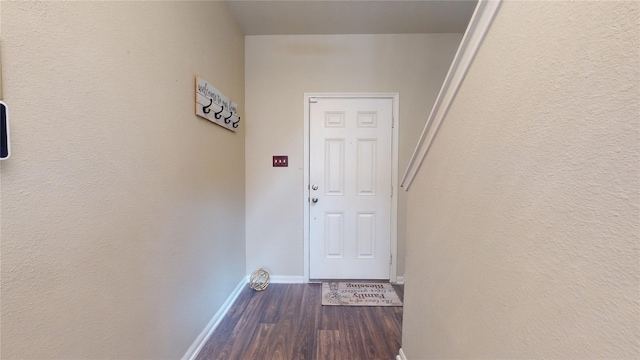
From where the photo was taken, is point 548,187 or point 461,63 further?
point 461,63

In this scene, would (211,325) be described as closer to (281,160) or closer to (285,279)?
(285,279)

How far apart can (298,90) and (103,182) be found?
185 centimetres

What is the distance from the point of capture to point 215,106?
5.43 feet

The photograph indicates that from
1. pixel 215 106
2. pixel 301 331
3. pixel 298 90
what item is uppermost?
pixel 298 90

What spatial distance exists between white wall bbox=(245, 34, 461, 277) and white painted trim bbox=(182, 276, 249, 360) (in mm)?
339

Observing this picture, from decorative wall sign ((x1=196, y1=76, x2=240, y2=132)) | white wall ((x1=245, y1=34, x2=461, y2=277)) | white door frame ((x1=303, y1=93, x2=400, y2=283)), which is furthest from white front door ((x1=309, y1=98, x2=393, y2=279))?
decorative wall sign ((x1=196, y1=76, x2=240, y2=132))

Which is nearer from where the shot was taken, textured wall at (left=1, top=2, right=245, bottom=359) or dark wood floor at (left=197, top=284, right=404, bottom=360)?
textured wall at (left=1, top=2, right=245, bottom=359)

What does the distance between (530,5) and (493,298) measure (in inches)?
27.3

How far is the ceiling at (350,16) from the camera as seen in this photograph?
74.5 inches

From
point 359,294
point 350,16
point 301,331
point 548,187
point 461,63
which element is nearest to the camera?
point 548,187

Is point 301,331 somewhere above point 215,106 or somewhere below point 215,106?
below

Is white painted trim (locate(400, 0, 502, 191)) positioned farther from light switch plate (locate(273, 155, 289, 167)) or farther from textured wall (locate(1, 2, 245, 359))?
light switch plate (locate(273, 155, 289, 167))

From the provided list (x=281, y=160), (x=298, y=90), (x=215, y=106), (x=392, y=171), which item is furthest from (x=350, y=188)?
(x=215, y=106)

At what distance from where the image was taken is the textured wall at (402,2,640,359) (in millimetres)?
344
